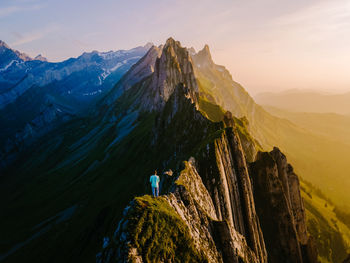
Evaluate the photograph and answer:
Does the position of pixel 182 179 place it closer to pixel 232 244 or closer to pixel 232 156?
pixel 232 244

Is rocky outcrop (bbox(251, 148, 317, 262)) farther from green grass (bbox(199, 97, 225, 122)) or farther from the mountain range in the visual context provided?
green grass (bbox(199, 97, 225, 122))

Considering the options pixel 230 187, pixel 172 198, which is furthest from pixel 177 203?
pixel 230 187

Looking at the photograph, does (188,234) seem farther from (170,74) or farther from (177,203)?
(170,74)

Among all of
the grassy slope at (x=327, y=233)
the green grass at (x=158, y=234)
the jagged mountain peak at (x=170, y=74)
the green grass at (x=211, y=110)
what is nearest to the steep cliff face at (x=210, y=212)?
the green grass at (x=158, y=234)

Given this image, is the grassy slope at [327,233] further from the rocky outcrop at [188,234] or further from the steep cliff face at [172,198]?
the rocky outcrop at [188,234]

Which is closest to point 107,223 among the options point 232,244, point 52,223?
point 232,244

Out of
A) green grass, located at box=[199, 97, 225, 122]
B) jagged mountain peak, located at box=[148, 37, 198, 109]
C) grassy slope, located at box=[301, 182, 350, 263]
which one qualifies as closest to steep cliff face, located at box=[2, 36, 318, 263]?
jagged mountain peak, located at box=[148, 37, 198, 109]
